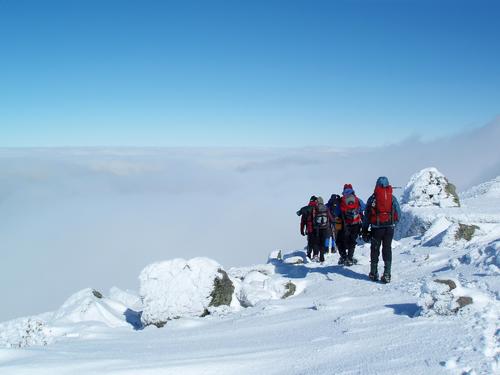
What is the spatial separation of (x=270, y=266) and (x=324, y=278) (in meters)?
4.18

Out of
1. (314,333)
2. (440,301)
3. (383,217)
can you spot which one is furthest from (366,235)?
(314,333)

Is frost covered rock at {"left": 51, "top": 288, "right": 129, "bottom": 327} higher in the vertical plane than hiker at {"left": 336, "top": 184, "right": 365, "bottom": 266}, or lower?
lower

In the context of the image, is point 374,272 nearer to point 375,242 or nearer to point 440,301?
point 375,242

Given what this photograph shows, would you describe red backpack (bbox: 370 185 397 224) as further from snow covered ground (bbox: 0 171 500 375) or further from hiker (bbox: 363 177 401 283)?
snow covered ground (bbox: 0 171 500 375)

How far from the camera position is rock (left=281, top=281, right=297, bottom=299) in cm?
1056

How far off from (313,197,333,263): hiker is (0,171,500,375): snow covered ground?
5.65ft

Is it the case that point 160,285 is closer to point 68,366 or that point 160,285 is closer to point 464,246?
point 68,366

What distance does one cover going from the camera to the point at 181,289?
10.1m

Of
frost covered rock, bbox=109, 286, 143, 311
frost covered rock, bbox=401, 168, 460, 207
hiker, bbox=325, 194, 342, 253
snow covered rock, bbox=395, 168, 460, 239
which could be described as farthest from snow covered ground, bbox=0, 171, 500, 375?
frost covered rock, bbox=401, 168, 460, 207

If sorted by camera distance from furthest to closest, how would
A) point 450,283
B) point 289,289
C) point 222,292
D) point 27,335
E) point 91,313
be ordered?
point 91,313 → point 289,289 → point 222,292 → point 27,335 → point 450,283

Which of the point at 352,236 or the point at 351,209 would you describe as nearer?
the point at 351,209

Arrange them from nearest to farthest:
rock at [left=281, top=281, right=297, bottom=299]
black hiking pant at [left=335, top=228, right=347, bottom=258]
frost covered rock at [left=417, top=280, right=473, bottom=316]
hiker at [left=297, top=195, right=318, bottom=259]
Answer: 1. frost covered rock at [left=417, top=280, right=473, bottom=316]
2. rock at [left=281, top=281, right=297, bottom=299]
3. black hiking pant at [left=335, top=228, right=347, bottom=258]
4. hiker at [left=297, top=195, right=318, bottom=259]

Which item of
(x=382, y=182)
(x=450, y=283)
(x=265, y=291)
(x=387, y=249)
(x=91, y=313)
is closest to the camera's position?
(x=450, y=283)

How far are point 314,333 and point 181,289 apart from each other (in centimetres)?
511
